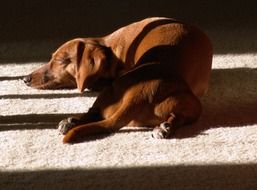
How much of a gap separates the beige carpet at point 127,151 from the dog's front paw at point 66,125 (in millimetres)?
20

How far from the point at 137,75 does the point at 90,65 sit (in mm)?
257

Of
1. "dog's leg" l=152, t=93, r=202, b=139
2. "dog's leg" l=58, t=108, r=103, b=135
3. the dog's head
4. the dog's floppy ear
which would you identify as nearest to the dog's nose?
the dog's head

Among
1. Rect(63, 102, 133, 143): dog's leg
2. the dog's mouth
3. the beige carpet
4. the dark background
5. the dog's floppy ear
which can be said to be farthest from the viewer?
the dark background

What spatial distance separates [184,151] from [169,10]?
4.61ft

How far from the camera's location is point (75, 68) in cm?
206

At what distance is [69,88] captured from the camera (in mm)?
2143

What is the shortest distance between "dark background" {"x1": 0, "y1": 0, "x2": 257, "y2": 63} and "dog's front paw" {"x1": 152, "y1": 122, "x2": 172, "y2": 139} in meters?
0.82

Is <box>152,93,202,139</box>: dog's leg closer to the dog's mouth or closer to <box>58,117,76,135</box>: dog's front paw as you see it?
<box>58,117,76,135</box>: dog's front paw

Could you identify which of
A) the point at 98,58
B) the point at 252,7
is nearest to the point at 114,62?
the point at 98,58

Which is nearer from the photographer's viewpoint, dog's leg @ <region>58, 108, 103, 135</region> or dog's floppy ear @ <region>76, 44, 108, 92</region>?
dog's leg @ <region>58, 108, 103, 135</region>

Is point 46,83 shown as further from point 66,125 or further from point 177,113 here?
point 177,113

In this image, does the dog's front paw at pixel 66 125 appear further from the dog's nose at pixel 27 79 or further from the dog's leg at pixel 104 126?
the dog's nose at pixel 27 79

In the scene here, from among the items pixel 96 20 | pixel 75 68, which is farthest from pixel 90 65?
pixel 96 20

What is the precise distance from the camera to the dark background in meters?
2.51
